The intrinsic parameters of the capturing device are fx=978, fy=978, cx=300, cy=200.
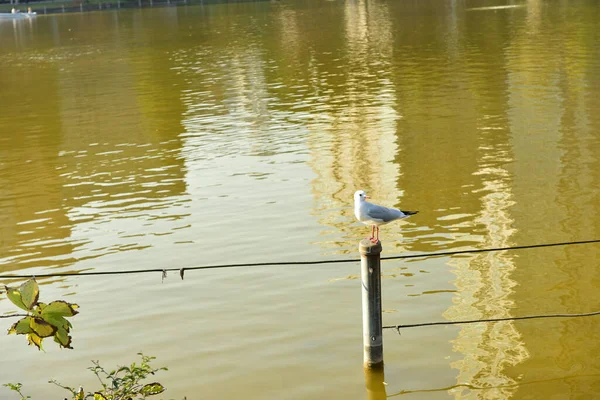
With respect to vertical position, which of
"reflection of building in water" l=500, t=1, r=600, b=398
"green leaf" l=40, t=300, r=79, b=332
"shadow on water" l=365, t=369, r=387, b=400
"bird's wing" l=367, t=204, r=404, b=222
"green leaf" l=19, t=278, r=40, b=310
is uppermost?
"green leaf" l=19, t=278, r=40, b=310

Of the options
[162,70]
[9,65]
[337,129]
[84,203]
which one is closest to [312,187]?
[84,203]

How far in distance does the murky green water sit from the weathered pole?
26.7 inches

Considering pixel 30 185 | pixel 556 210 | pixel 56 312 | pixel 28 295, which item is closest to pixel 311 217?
pixel 556 210

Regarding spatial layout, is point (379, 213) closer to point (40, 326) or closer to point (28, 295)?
point (40, 326)

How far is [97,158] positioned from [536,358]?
50.5ft

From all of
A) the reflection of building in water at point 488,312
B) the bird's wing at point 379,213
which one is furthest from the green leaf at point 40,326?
the bird's wing at point 379,213

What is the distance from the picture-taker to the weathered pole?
856 cm

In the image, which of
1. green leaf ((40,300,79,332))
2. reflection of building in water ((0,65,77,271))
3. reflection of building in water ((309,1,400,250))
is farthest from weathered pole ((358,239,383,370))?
reflection of building in water ((0,65,77,271))

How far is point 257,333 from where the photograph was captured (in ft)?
38.0

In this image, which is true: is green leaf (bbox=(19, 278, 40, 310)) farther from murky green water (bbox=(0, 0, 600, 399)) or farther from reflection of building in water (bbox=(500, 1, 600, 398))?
reflection of building in water (bbox=(500, 1, 600, 398))

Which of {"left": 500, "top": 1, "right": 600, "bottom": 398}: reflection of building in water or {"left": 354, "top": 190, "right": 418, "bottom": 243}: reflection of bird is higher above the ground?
{"left": 354, "top": 190, "right": 418, "bottom": 243}: reflection of bird

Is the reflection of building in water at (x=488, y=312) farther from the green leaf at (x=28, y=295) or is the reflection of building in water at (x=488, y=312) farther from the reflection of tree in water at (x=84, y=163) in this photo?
the reflection of tree in water at (x=84, y=163)

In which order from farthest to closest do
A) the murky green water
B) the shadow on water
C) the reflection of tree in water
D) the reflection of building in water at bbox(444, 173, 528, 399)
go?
the reflection of tree in water → the murky green water → the reflection of building in water at bbox(444, 173, 528, 399) → the shadow on water

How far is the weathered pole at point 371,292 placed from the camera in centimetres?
856
